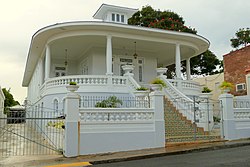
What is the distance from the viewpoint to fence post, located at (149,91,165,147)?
33.2ft

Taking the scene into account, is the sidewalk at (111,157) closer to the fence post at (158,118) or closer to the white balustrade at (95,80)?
the fence post at (158,118)

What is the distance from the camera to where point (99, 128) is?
9.40m

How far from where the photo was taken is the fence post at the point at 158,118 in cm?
1012

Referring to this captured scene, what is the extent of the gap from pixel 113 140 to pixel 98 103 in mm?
2742

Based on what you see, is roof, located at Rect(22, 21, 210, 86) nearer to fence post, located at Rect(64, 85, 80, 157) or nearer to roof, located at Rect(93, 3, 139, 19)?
roof, located at Rect(93, 3, 139, 19)

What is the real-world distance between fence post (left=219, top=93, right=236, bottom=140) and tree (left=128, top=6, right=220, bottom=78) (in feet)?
57.4

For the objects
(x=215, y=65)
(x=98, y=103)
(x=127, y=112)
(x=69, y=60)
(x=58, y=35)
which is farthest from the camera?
(x=215, y=65)

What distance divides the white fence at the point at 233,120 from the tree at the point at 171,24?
17.5 meters

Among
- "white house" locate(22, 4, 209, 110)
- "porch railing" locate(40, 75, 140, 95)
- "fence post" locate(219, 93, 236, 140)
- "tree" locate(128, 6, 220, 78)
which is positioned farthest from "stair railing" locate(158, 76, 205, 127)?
"tree" locate(128, 6, 220, 78)

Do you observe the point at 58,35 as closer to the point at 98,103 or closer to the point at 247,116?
the point at 98,103

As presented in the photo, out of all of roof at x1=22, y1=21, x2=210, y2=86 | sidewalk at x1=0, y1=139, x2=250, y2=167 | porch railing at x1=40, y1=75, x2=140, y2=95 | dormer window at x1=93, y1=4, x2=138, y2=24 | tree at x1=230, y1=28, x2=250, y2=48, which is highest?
tree at x1=230, y1=28, x2=250, y2=48

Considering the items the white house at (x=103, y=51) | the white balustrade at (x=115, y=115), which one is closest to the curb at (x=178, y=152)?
the white balustrade at (x=115, y=115)

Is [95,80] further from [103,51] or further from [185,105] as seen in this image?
[185,105]

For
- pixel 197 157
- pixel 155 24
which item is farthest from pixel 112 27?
pixel 155 24
